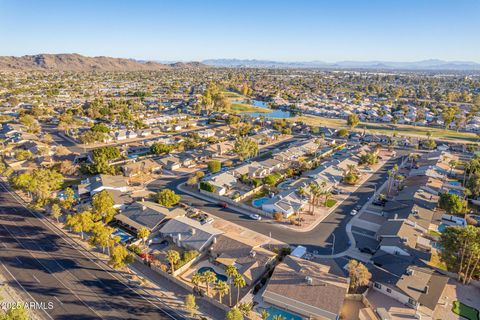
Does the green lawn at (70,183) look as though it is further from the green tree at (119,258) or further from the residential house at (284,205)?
the residential house at (284,205)

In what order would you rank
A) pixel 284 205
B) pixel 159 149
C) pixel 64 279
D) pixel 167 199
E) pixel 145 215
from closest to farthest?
pixel 64 279 → pixel 145 215 → pixel 284 205 → pixel 167 199 → pixel 159 149

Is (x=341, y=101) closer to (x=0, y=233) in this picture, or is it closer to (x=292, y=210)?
(x=292, y=210)

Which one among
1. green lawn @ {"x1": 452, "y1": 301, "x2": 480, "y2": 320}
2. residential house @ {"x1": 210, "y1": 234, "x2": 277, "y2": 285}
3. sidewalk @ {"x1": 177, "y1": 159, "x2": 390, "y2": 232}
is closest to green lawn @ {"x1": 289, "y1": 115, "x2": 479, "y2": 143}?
sidewalk @ {"x1": 177, "y1": 159, "x2": 390, "y2": 232}

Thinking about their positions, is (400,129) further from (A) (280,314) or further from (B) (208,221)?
(A) (280,314)

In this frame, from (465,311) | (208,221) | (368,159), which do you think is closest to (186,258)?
(208,221)

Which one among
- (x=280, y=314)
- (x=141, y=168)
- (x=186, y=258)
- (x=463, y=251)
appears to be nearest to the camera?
(x=280, y=314)

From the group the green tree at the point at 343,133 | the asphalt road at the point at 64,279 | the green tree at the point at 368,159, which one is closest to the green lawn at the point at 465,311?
the asphalt road at the point at 64,279

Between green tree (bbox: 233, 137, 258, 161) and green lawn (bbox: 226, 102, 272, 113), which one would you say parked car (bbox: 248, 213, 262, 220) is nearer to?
green tree (bbox: 233, 137, 258, 161)
